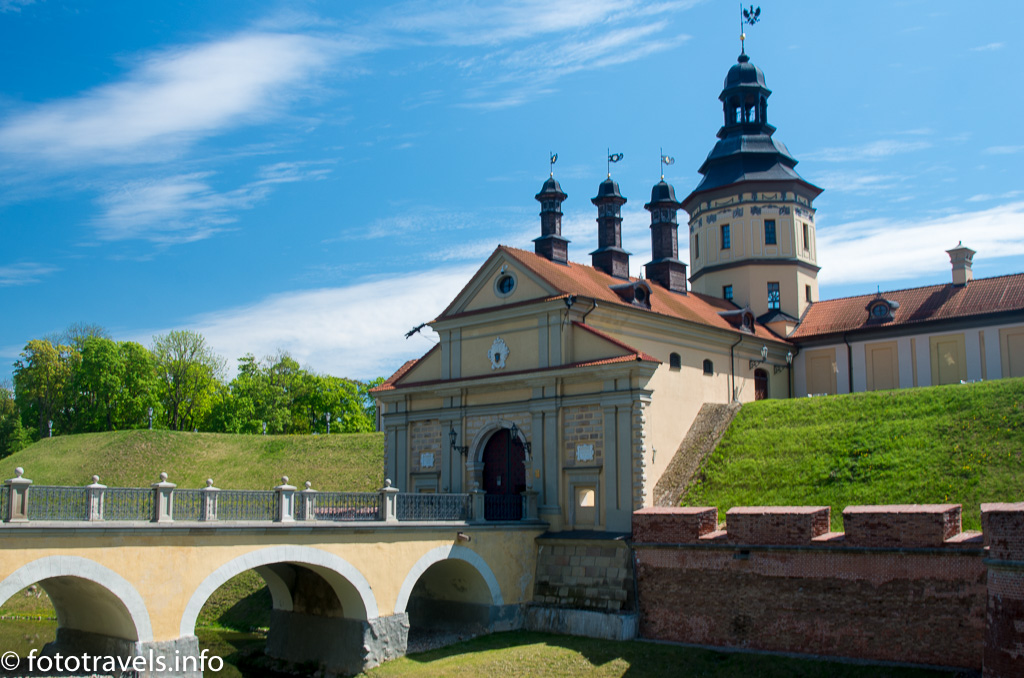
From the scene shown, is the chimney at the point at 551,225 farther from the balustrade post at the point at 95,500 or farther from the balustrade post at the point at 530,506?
the balustrade post at the point at 95,500

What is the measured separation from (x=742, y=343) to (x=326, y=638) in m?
18.5

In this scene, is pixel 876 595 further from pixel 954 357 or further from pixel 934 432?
pixel 954 357

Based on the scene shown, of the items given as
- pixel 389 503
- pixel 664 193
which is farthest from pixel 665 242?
pixel 389 503

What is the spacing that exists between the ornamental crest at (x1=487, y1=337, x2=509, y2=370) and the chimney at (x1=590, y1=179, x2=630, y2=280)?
626 cm

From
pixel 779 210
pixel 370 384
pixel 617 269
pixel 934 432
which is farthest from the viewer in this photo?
pixel 370 384

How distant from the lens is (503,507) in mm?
26188

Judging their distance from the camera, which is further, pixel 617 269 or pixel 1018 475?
pixel 617 269

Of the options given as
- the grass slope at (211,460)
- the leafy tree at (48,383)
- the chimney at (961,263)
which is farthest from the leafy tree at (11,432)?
the chimney at (961,263)

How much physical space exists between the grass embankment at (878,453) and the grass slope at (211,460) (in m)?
20.5

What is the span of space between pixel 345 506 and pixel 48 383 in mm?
51950

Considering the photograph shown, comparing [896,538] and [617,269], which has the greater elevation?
[617,269]

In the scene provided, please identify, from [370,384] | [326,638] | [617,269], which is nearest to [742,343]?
[617,269]

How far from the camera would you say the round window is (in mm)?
28562

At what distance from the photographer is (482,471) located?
93.1ft
